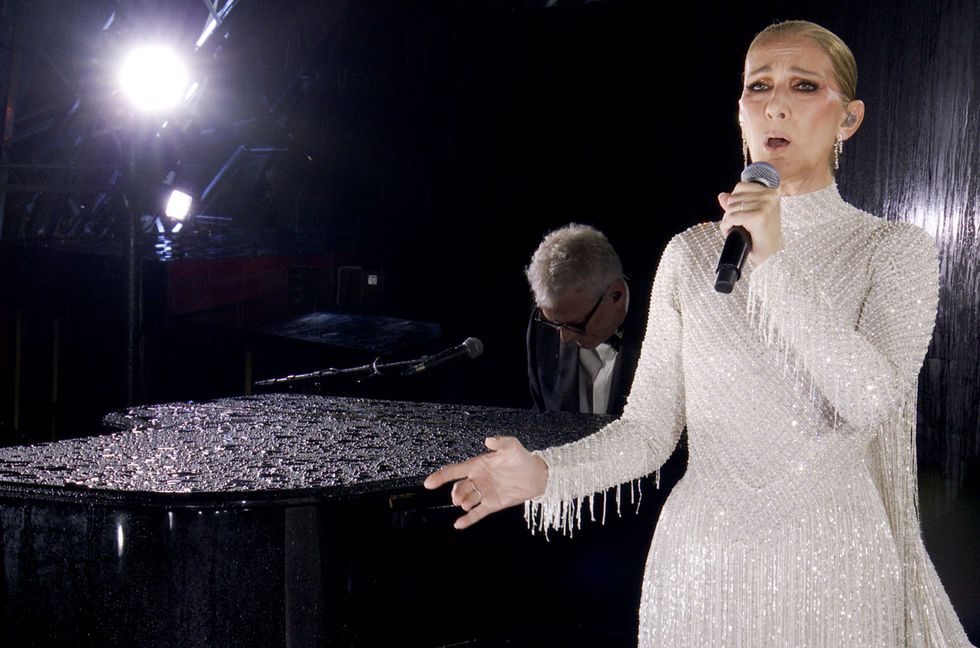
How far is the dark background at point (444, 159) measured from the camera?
3033 millimetres

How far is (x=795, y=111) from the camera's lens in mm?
1310

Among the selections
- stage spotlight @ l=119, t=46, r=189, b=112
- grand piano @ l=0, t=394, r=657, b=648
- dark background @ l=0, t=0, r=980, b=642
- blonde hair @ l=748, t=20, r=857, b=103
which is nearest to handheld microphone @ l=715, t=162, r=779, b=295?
blonde hair @ l=748, t=20, r=857, b=103

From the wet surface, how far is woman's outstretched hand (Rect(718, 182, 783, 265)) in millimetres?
1197

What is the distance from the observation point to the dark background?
9.95 ft

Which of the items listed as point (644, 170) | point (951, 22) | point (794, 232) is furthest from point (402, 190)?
point (794, 232)

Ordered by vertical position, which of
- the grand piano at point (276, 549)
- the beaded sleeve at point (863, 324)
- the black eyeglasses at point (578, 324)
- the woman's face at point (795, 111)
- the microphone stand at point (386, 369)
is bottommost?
the grand piano at point (276, 549)

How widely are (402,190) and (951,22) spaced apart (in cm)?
396

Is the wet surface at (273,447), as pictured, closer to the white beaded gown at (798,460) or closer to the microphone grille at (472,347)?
the microphone grille at (472,347)

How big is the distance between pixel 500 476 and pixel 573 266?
7.87 feet

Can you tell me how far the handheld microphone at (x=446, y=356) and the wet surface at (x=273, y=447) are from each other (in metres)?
0.17

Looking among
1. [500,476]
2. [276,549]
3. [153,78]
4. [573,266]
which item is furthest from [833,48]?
[153,78]

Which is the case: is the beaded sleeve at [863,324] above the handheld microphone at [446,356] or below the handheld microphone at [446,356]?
above

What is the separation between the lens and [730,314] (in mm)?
1333

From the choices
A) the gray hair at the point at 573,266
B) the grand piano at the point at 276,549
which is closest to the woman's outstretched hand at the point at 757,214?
the grand piano at the point at 276,549
